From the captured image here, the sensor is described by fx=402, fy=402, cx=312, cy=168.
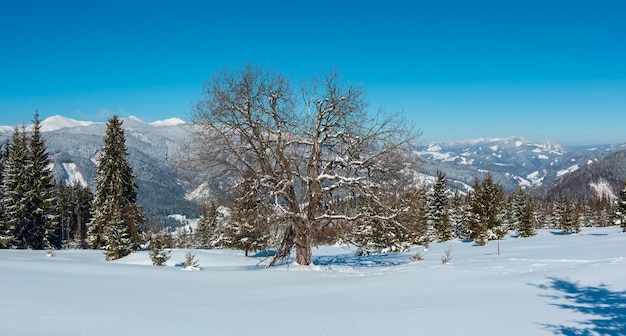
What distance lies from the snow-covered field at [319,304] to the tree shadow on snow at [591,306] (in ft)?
0.04

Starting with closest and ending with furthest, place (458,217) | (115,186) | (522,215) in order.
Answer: (115,186), (522,215), (458,217)

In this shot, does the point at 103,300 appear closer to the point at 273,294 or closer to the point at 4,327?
the point at 4,327

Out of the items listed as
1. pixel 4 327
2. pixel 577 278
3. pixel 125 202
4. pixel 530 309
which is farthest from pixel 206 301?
pixel 125 202

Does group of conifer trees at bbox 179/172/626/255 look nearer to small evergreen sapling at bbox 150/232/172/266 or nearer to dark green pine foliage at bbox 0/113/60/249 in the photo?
small evergreen sapling at bbox 150/232/172/266

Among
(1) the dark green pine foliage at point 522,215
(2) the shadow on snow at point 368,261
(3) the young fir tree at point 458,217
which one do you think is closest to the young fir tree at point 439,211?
(3) the young fir tree at point 458,217

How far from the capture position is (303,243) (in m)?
14.6

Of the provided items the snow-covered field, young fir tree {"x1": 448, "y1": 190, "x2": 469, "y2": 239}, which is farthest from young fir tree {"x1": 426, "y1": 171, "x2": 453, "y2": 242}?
the snow-covered field

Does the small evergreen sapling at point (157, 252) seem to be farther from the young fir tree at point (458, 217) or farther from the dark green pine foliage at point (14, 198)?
the young fir tree at point (458, 217)

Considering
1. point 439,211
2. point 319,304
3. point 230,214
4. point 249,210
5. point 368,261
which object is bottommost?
point 368,261

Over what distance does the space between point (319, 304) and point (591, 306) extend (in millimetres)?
4265

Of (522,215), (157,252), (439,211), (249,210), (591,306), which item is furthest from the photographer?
(439,211)

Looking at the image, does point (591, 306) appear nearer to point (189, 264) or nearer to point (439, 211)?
point (189, 264)

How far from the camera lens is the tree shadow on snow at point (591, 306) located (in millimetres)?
5133

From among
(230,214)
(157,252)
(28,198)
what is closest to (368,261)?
(230,214)
